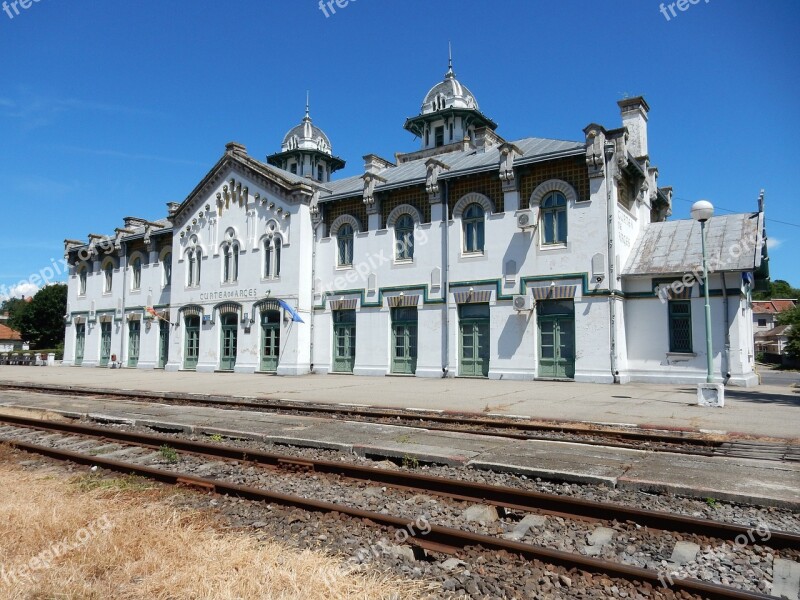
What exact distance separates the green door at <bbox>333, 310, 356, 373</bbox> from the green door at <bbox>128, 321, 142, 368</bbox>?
14735 millimetres

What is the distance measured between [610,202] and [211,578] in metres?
19.1

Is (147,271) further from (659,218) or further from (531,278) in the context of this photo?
(659,218)

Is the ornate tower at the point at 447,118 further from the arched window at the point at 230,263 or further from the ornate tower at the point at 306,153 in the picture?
the arched window at the point at 230,263

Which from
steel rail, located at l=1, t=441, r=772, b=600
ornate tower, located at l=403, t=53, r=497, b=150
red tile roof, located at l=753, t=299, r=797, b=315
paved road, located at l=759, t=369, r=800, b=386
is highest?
ornate tower, located at l=403, t=53, r=497, b=150

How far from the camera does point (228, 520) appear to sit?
569 centimetres

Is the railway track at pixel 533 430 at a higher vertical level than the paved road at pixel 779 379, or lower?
higher

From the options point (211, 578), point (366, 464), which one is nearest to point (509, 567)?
point (211, 578)

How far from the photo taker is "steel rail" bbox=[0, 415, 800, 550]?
201 inches

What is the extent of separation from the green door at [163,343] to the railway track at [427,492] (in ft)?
77.0

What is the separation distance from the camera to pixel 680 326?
2003 cm

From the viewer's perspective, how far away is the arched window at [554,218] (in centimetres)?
2134

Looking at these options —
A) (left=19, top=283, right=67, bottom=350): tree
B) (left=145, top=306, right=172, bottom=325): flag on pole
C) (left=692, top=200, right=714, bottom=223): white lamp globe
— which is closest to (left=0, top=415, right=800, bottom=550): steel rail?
(left=692, top=200, right=714, bottom=223): white lamp globe

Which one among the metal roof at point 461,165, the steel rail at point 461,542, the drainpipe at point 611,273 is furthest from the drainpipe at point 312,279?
the steel rail at point 461,542

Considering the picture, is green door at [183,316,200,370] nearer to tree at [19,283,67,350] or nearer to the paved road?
the paved road
